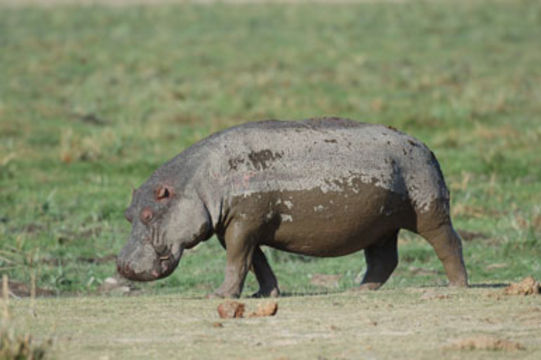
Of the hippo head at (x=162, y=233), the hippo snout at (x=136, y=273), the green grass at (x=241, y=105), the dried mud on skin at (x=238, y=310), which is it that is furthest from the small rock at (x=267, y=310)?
the green grass at (x=241, y=105)

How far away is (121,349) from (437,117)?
1525 cm

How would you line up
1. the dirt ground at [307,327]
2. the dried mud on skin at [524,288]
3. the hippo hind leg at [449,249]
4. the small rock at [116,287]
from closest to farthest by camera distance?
the dirt ground at [307,327] < the dried mud on skin at [524,288] < the hippo hind leg at [449,249] < the small rock at [116,287]

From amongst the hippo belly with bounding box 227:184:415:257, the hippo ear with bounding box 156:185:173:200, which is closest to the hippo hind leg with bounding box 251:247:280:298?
the hippo belly with bounding box 227:184:415:257

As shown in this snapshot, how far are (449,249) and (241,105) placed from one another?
1378 cm

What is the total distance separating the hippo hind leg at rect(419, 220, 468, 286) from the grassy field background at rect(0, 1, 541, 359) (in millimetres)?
264

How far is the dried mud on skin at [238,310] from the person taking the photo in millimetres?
7066

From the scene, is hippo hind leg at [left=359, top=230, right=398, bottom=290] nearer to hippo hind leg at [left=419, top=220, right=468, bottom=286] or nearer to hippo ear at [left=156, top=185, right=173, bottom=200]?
hippo hind leg at [left=419, top=220, right=468, bottom=286]

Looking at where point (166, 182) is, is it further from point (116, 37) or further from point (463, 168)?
point (116, 37)

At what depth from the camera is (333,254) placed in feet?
28.1

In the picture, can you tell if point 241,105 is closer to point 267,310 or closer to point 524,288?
point 524,288

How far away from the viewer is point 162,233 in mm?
8102

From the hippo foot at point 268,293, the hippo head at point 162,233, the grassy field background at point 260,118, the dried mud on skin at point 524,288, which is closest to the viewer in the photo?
the grassy field background at point 260,118

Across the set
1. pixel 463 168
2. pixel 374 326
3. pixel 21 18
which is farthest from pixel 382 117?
pixel 21 18

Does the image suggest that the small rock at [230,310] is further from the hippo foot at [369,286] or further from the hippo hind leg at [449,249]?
the hippo hind leg at [449,249]
